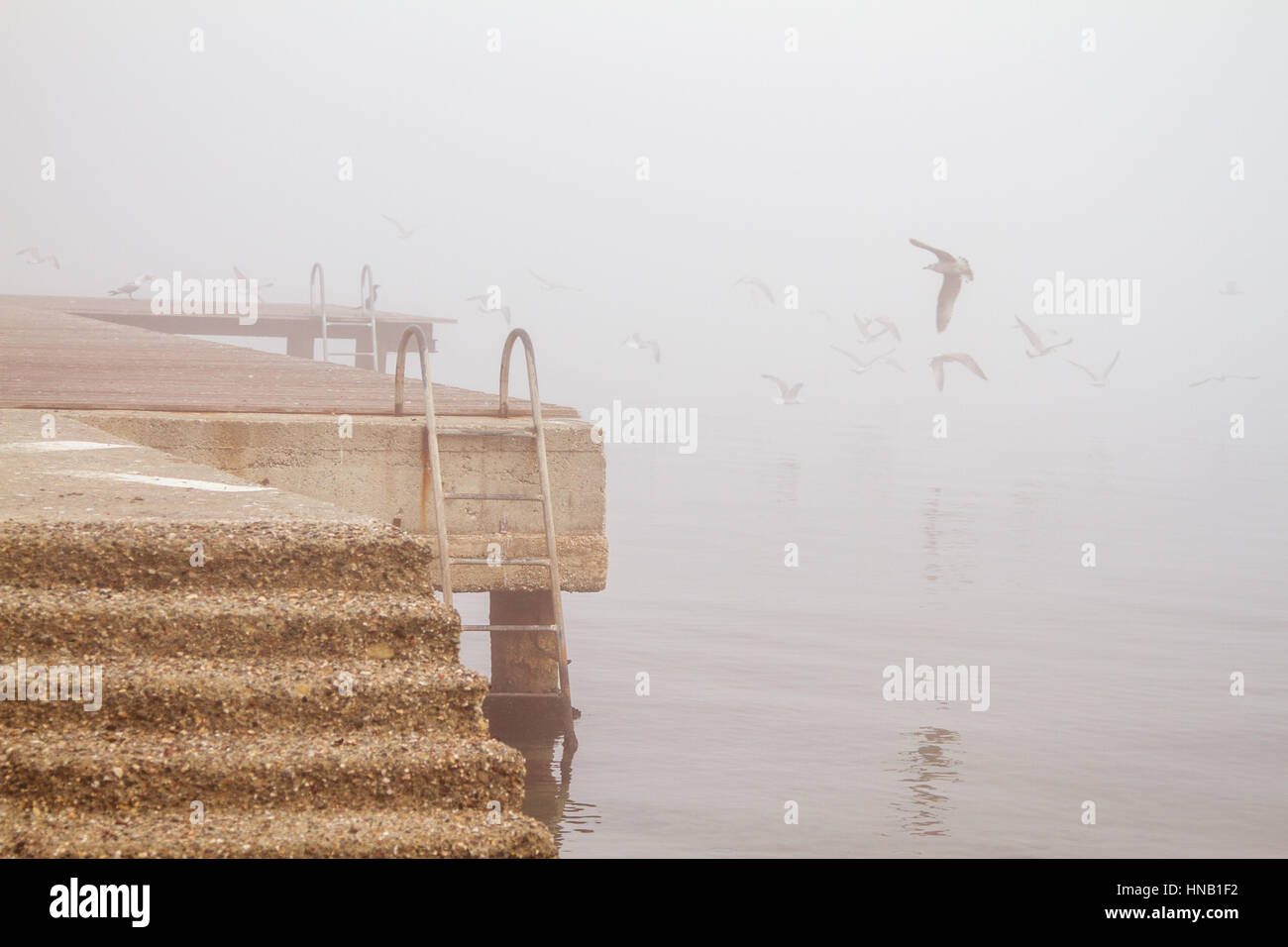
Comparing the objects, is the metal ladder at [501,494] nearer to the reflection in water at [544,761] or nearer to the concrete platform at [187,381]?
the concrete platform at [187,381]

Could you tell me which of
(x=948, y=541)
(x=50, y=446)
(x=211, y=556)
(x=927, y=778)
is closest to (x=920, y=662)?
(x=927, y=778)

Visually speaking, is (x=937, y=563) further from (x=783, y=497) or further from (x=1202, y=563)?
(x=783, y=497)

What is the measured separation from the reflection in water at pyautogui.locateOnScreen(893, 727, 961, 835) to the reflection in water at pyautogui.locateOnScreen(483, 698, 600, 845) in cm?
242

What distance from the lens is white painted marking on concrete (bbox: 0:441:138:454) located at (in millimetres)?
6004

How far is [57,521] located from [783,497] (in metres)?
34.2

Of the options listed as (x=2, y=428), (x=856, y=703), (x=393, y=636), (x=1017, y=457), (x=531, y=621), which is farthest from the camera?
(x=1017, y=457)

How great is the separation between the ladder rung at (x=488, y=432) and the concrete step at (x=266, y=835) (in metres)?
5.60

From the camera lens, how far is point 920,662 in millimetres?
17172

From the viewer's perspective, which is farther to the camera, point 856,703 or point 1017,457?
point 1017,457

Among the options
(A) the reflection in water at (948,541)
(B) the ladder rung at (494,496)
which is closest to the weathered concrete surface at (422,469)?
(B) the ladder rung at (494,496)

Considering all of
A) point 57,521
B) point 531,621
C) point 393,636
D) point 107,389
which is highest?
point 107,389

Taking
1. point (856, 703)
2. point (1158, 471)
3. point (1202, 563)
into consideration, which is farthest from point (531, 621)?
point (1158, 471)

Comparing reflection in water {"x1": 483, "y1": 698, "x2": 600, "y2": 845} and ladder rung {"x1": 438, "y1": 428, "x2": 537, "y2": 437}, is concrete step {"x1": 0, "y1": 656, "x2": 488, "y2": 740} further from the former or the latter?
reflection in water {"x1": 483, "y1": 698, "x2": 600, "y2": 845}
